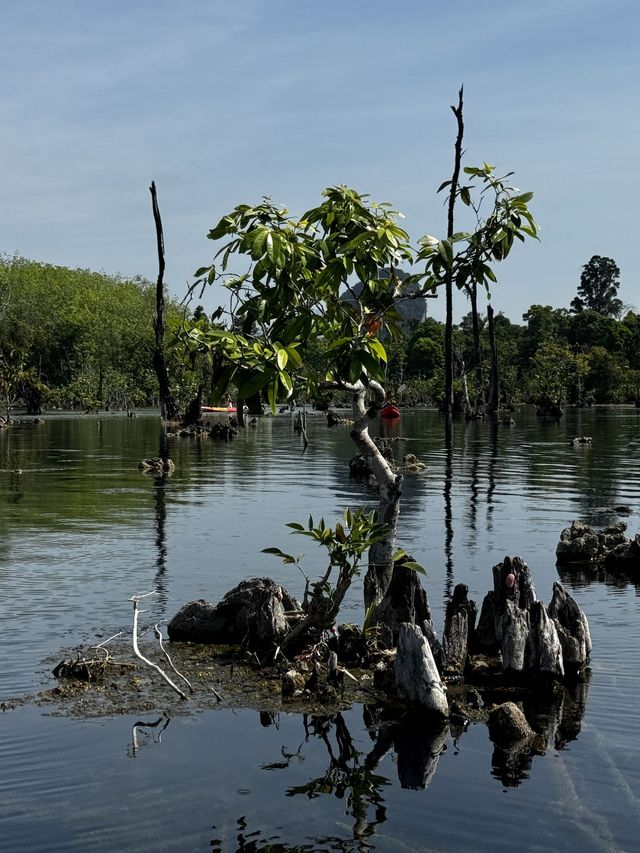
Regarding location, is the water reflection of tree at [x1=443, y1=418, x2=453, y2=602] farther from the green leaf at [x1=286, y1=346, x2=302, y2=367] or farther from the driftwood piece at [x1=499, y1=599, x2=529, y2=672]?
the green leaf at [x1=286, y1=346, x2=302, y2=367]

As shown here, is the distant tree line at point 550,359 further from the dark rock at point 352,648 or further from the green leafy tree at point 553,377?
the dark rock at point 352,648

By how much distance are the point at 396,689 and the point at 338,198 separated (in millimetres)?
6141

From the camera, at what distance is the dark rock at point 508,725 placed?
11.7 meters

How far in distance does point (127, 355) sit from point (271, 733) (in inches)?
5119

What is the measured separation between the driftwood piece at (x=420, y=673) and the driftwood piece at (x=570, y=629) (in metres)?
2.38

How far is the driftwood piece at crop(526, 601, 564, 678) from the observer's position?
13273 mm

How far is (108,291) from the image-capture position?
159875 mm

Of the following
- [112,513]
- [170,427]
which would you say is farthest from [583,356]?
[112,513]

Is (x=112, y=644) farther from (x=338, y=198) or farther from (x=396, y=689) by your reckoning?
(x=338, y=198)

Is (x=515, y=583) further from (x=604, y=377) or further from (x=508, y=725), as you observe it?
(x=604, y=377)

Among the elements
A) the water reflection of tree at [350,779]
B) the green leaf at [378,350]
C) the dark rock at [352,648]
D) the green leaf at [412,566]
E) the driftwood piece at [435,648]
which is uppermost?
the green leaf at [378,350]

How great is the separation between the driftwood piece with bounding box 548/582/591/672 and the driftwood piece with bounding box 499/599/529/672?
0.66 metres

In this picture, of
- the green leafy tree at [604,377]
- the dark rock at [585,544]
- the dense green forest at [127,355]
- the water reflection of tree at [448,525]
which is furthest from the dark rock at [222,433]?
the green leafy tree at [604,377]

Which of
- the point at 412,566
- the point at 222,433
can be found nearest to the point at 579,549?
the point at 412,566
